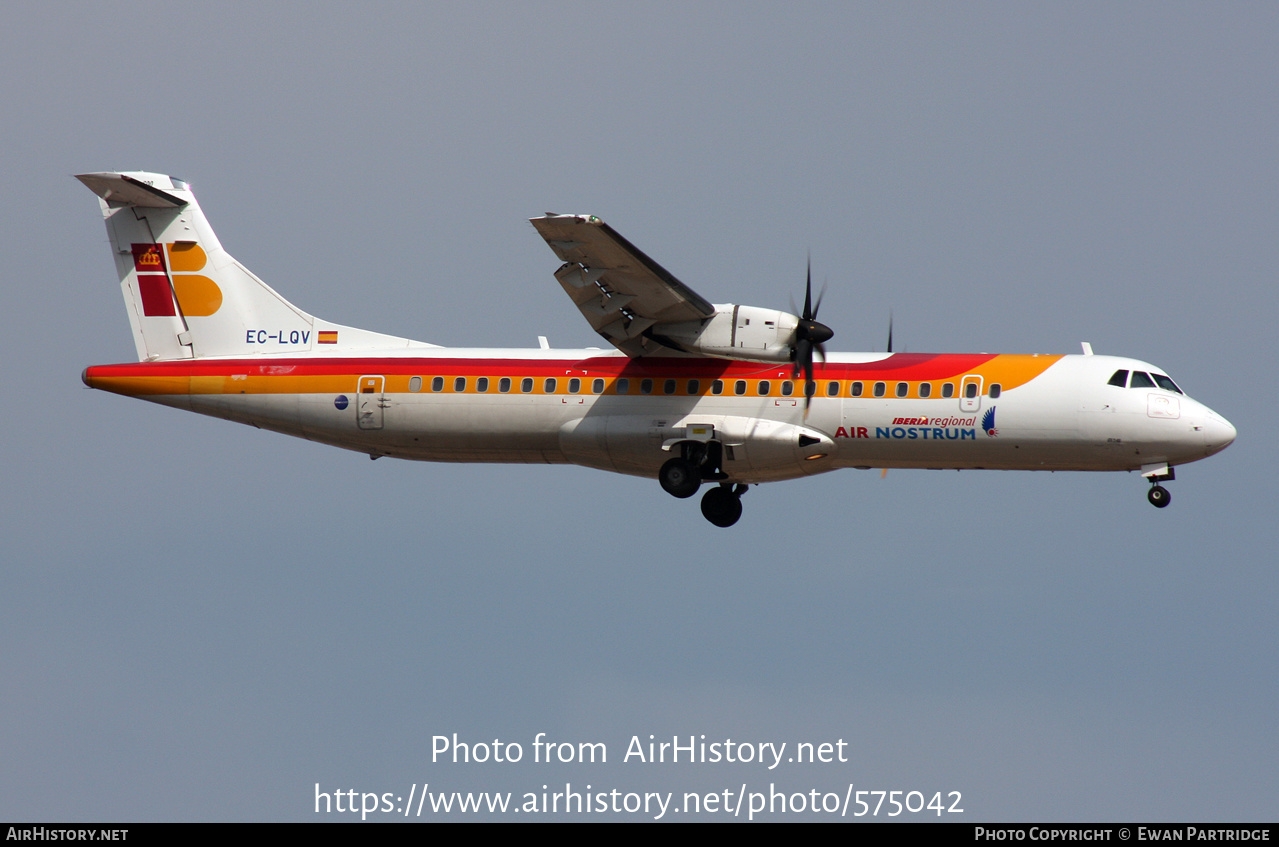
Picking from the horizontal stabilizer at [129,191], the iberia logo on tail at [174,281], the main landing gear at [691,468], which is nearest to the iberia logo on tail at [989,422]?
the main landing gear at [691,468]

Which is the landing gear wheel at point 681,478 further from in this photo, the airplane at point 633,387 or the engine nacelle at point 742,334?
the engine nacelle at point 742,334

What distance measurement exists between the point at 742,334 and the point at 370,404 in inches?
289

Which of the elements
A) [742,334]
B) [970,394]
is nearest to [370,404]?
[742,334]

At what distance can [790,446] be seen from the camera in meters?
25.0

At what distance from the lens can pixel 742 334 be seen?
2445 cm

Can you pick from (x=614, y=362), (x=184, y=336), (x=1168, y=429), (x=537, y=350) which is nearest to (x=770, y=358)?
(x=614, y=362)

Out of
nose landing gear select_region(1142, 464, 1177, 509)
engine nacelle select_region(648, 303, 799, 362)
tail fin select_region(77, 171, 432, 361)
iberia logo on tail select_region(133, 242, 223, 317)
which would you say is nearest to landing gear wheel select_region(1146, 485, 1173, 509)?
nose landing gear select_region(1142, 464, 1177, 509)

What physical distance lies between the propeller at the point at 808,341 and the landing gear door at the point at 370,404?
26.2 feet

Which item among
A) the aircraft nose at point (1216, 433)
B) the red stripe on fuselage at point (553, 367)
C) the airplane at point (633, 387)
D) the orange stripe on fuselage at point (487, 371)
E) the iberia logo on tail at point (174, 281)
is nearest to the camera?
the aircraft nose at point (1216, 433)

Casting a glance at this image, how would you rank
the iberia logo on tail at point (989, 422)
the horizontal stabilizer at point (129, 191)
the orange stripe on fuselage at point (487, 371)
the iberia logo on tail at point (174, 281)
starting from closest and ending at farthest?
the iberia logo on tail at point (989, 422) < the orange stripe on fuselage at point (487, 371) < the horizontal stabilizer at point (129, 191) < the iberia logo on tail at point (174, 281)

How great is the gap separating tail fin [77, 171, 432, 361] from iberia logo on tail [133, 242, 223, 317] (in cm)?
2

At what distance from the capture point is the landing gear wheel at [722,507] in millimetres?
27062

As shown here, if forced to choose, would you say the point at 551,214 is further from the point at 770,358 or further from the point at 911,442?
the point at 911,442

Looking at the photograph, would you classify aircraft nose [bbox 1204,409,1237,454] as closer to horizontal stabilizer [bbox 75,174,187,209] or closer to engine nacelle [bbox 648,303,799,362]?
engine nacelle [bbox 648,303,799,362]
